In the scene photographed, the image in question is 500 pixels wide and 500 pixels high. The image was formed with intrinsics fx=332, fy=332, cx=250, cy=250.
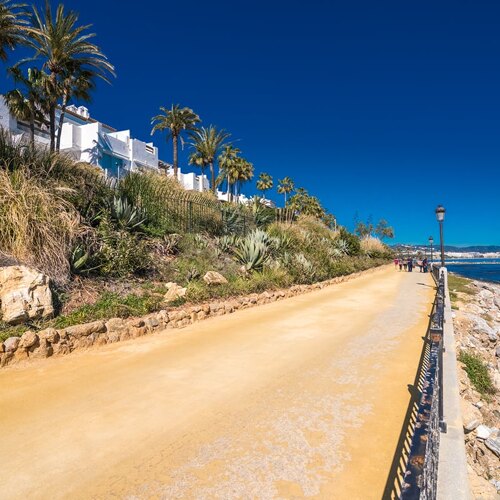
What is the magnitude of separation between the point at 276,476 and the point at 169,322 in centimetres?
490

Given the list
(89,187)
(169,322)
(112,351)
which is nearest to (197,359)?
(112,351)

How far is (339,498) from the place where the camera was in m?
2.45

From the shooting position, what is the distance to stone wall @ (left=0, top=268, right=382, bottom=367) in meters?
4.98

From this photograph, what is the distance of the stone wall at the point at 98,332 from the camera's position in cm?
498

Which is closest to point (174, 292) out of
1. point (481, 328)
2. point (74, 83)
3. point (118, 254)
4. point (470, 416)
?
point (118, 254)

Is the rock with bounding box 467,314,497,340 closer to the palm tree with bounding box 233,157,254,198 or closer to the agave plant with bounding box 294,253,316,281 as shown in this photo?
the agave plant with bounding box 294,253,316,281

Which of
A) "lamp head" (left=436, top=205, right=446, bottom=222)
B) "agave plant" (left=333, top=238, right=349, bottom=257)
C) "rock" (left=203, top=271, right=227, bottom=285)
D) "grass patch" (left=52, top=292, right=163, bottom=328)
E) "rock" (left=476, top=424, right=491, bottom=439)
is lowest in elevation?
"rock" (left=476, top=424, right=491, bottom=439)

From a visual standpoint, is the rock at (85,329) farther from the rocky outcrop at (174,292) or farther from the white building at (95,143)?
the white building at (95,143)

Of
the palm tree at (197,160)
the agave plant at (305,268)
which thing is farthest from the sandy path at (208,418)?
the palm tree at (197,160)

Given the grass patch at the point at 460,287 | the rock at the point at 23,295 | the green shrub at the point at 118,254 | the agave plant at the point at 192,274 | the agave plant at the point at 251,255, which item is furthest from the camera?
the grass patch at the point at 460,287

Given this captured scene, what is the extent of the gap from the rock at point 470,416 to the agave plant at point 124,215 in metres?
8.71

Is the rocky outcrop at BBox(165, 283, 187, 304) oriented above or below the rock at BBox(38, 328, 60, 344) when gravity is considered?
above

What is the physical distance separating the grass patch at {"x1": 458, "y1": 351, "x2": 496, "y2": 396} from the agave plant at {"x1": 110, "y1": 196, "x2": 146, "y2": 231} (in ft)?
28.7

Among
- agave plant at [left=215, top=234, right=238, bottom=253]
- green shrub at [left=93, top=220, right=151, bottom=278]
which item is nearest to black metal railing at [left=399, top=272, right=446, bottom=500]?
green shrub at [left=93, top=220, right=151, bottom=278]
